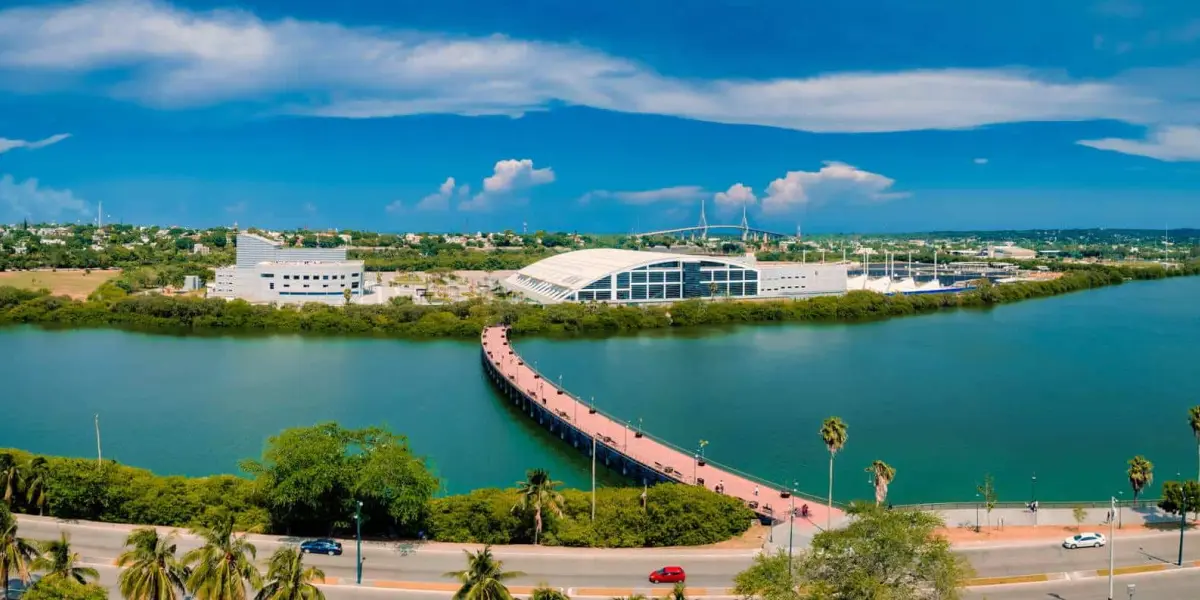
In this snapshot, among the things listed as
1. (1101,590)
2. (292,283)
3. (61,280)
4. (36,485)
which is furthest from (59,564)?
(61,280)

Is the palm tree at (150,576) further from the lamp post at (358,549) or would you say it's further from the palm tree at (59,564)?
the lamp post at (358,549)

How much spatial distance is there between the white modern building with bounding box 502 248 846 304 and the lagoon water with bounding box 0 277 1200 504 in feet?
26.9

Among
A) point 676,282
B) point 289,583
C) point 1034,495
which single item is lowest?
point 1034,495

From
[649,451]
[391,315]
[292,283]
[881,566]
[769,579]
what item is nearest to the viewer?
[881,566]

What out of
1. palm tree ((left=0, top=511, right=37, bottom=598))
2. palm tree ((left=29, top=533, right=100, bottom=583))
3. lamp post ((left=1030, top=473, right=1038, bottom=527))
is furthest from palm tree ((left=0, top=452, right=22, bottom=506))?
lamp post ((left=1030, top=473, right=1038, bottom=527))

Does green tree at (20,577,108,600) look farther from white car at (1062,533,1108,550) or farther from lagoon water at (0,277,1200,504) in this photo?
white car at (1062,533,1108,550)

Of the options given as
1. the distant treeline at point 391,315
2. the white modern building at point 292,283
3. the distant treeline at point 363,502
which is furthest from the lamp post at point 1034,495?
the white modern building at point 292,283

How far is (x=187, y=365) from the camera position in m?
33.1

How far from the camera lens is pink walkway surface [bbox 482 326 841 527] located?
16.6 m

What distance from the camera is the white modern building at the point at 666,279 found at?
162ft

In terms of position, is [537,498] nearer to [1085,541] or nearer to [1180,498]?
[1085,541]

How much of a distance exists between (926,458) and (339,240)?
87.5 metres

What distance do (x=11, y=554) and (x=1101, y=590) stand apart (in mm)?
14666

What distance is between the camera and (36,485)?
1519 cm
